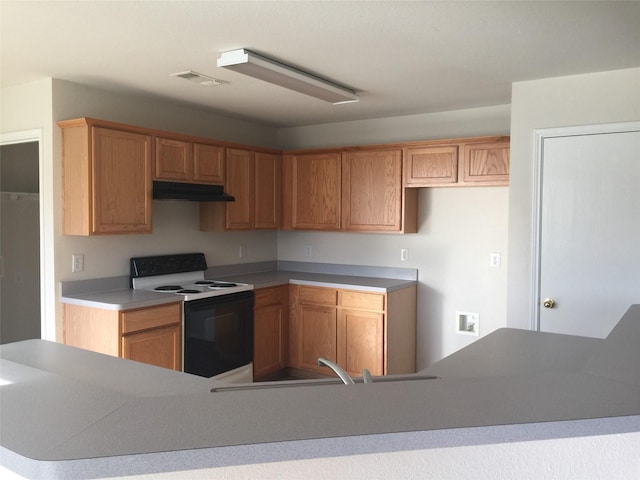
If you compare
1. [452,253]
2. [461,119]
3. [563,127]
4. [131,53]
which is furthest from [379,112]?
[131,53]

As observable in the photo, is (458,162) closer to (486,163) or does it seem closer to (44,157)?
(486,163)

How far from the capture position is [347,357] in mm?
4387

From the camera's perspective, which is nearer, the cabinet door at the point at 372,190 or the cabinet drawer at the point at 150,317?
the cabinet drawer at the point at 150,317

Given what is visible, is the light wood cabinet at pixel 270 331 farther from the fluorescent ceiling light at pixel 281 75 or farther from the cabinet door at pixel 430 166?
the fluorescent ceiling light at pixel 281 75

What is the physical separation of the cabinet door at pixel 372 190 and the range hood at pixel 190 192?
1011 mm

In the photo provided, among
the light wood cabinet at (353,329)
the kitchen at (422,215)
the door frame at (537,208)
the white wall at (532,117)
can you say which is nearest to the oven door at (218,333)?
the light wood cabinet at (353,329)

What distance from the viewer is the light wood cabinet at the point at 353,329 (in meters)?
4.23

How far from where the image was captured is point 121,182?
140 inches

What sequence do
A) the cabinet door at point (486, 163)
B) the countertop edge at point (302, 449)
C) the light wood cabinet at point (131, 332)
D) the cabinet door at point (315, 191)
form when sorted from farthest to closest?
the cabinet door at point (315, 191) < the cabinet door at point (486, 163) < the light wood cabinet at point (131, 332) < the countertop edge at point (302, 449)

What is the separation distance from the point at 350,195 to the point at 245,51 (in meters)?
2.08

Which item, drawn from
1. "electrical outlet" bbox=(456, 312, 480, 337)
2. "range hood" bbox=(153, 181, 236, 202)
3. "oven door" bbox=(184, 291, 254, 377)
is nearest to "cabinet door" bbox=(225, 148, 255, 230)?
"range hood" bbox=(153, 181, 236, 202)

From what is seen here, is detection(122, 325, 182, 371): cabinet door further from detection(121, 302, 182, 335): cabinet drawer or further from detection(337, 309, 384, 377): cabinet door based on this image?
detection(337, 309, 384, 377): cabinet door

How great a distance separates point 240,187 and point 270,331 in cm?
124

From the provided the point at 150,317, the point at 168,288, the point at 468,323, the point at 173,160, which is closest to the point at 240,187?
the point at 173,160
